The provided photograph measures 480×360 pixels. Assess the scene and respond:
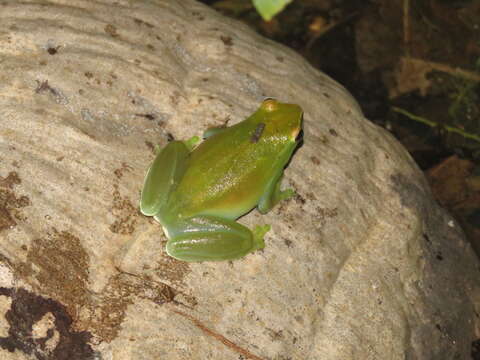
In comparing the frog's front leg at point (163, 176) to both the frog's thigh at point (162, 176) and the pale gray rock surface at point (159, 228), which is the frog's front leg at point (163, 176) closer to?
the frog's thigh at point (162, 176)

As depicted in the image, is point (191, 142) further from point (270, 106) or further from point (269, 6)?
point (269, 6)

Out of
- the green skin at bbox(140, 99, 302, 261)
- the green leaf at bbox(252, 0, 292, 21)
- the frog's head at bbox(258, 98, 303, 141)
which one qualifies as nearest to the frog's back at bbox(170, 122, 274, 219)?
the green skin at bbox(140, 99, 302, 261)

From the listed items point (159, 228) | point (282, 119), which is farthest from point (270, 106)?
point (159, 228)

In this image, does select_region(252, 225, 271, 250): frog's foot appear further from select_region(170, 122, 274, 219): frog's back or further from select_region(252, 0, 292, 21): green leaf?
select_region(252, 0, 292, 21): green leaf

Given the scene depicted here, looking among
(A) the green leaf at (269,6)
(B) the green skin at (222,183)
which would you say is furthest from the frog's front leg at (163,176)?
(A) the green leaf at (269,6)

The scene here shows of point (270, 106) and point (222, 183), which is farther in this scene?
point (270, 106)

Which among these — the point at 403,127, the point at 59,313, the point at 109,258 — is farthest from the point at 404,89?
the point at 59,313
